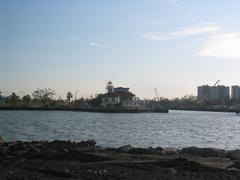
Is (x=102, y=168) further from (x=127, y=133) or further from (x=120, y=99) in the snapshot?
(x=120, y=99)

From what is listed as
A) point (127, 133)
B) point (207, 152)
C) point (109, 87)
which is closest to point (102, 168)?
point (207, 152)

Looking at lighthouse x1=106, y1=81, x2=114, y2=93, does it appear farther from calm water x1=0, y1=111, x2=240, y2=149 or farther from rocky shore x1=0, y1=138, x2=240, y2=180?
rocky shore x1=0, y1=138, x2=240, y2=180

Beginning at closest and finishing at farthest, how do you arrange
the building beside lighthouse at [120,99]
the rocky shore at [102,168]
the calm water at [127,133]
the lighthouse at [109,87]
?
the rocky shore at [102,168], the calm water at [127,133], the building beside lighthouse at [120,99], the lighthouse at [109,87]

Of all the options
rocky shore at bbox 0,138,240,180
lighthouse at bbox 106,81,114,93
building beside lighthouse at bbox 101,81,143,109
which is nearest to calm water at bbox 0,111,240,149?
rocky shore at bbox 0,138,240,180

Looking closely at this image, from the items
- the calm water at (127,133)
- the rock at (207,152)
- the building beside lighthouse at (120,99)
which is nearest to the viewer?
the rock at (207,152)

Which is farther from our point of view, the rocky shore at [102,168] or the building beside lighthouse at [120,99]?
the building beside lighthouse at [120,99]

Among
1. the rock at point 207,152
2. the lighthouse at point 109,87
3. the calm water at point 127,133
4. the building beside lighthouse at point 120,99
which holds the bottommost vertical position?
the calm water at point 127,133

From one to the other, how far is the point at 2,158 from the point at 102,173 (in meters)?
6.49

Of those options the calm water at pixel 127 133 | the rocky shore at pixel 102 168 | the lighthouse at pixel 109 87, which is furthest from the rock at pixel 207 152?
the lighthouse at pixel 109 87

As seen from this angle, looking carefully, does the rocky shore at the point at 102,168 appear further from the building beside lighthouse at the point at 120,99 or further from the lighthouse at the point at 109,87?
the lighthouse at the point at 109,87

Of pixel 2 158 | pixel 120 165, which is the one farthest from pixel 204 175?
pixel 2 158

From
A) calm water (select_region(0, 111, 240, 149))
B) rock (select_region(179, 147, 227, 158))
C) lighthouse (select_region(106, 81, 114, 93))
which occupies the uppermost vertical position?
lighthouse (select_region(106, 81, 114, 93))

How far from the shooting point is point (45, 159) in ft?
64.6

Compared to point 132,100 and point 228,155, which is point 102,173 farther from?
point 132,100
